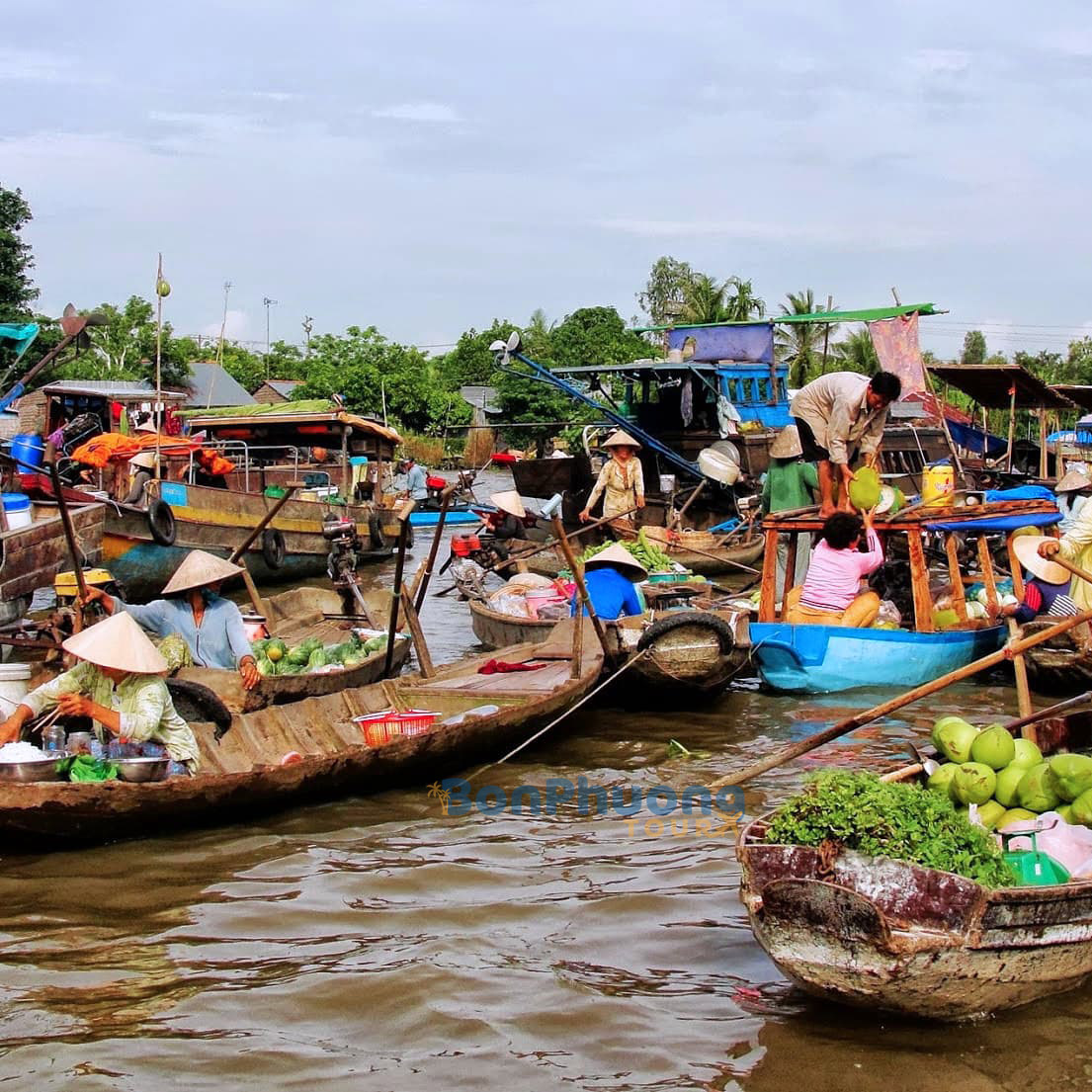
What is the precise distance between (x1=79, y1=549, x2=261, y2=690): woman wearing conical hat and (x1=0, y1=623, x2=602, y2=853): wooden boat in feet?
1.60

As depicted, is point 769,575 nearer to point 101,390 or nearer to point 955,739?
point 955,739

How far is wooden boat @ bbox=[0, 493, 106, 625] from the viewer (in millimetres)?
10391

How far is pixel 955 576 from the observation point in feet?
30.3

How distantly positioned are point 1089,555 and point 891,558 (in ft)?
9.89

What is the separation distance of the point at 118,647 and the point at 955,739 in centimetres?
337

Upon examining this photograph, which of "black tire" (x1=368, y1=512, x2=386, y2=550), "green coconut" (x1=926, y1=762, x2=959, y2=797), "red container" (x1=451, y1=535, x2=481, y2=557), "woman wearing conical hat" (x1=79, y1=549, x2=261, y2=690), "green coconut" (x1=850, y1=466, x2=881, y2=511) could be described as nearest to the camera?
"green coconut" (x1=926, y1=762, x2=959, y2=797)

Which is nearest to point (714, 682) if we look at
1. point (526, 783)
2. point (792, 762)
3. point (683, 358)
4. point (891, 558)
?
point (792, 762)

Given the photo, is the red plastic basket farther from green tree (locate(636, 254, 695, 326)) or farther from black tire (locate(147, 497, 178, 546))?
green tree (locate(636, 254, 695, 326))

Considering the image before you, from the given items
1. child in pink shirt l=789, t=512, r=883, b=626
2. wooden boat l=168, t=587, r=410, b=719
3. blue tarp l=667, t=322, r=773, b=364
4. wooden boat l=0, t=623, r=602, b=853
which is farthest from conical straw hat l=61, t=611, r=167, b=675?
blue tarp l=667, t=322, r=773, b=364

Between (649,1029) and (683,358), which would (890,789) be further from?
(683,358)

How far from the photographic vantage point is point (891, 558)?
36.2 ft

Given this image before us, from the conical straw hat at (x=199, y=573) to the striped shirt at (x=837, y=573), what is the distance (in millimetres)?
3850

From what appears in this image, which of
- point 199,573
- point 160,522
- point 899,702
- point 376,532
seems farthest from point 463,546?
point 899,702

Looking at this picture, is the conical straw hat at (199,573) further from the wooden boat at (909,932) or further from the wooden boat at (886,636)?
the wooden boat at (909,932)
